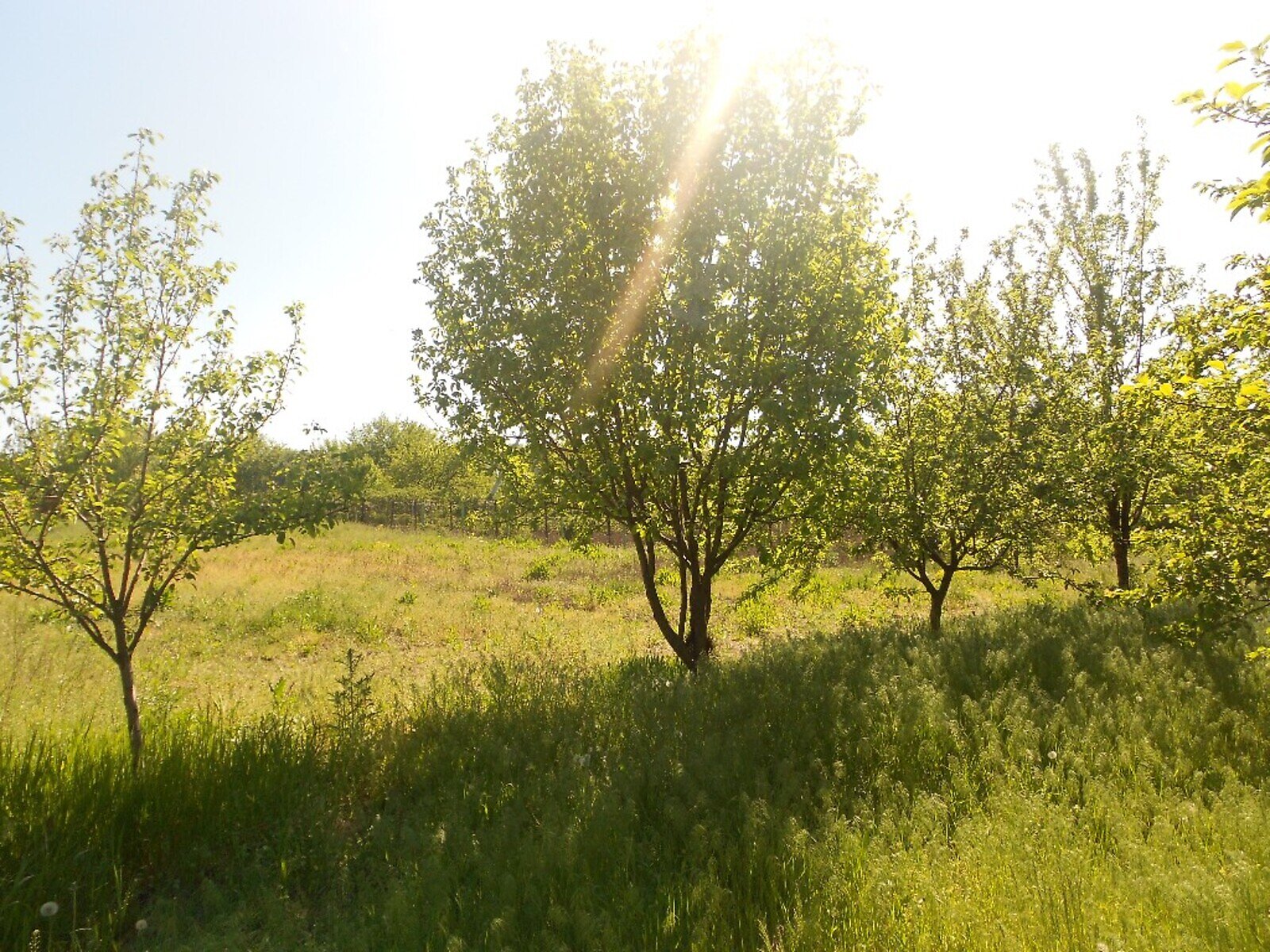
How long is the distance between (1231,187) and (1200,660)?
498cm

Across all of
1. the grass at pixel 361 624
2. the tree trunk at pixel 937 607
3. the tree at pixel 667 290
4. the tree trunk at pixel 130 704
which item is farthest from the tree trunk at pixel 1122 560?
the tree trunk at pixel 130 704

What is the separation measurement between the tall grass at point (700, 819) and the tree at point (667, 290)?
273cm

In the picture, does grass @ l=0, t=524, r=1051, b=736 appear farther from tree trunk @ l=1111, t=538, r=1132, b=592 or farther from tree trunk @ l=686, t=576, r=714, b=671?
tree trunk @ l=1111, t=538, r=1132, b=592

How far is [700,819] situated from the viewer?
15.7 ft

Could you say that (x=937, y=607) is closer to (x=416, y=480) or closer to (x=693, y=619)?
(x=693, y=619)

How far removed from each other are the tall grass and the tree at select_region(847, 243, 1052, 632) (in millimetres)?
2793

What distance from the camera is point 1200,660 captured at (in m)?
7.07

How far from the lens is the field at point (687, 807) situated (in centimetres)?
368

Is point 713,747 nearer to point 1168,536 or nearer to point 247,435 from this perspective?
point 1168,536

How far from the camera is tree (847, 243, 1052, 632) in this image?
977 cm

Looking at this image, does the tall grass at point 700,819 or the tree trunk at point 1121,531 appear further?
the tree trunk at point 1121,531

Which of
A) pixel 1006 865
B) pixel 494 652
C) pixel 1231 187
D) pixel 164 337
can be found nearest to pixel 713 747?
pixel 1006 865

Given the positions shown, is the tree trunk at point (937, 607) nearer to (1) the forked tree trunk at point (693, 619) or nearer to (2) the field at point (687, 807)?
(2) the field at point (687, 807)

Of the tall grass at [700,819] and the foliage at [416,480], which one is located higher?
the foliage at [416,480]
